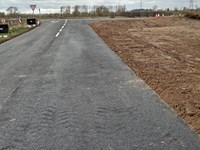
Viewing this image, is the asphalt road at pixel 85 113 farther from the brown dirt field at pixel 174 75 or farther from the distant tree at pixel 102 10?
the distant tree at pixel 102 10

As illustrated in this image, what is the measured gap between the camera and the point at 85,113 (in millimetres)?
6859

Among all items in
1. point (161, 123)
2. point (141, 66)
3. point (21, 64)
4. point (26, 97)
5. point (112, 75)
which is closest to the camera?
point (161, 123)

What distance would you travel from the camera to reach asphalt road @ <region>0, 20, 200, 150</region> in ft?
17.7

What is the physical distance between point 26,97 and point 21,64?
530 centimetres

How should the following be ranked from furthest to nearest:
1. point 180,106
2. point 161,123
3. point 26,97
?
point 26,97, point 180,106, point 161,123

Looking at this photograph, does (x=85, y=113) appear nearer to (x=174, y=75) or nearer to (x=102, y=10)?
(x=174, y=75)

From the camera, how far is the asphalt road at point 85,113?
17.7 feet

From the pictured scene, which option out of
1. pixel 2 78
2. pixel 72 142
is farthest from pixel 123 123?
pixel 2 78

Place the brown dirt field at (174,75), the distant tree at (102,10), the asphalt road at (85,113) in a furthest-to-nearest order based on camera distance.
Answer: the distant tree at (102,10), the brown dirt field at (174,75), the asphalt road at (85,113)

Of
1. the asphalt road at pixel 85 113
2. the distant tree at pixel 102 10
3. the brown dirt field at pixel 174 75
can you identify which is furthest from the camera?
the distant tree at pixel 102 10

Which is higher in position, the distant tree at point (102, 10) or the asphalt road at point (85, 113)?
the distant tree at point (102, 10)

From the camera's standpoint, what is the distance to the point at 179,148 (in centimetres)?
509

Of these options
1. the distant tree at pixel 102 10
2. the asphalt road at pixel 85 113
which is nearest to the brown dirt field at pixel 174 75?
the asphalt road at pixel 85 113

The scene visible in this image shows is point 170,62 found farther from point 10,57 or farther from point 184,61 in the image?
point 10,57
